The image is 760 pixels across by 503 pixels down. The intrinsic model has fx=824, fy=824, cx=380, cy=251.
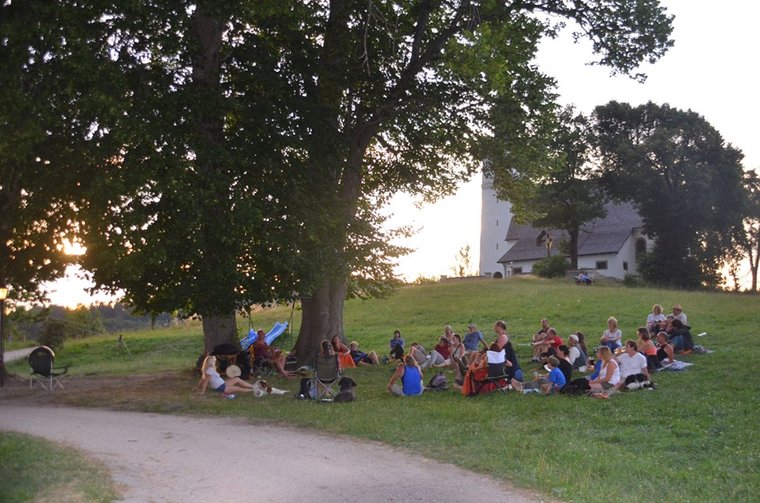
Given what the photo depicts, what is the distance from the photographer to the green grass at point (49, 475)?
8375 millimetres

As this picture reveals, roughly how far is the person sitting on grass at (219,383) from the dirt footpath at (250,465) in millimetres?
4066

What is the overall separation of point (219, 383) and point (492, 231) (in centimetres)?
6430

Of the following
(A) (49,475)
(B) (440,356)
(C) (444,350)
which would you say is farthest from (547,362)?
(A) (49,475)

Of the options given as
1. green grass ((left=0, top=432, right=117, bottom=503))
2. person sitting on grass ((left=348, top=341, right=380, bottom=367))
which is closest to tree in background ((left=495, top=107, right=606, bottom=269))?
person sitting on grass ((left=348, top=341, right=380, bottom=367))

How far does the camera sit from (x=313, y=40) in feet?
76.0

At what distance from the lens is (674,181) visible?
61.6 meters

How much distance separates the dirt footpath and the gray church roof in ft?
191

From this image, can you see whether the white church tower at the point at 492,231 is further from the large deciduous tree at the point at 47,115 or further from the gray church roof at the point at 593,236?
the large deciduous tree at the point at 47,115

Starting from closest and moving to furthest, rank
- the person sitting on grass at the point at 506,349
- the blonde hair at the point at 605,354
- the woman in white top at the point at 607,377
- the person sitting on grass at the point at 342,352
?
1. the woman in white top at the point at 607,377
2. the blonde hair at the point at 605,354
3. the person sitting on grass at the point at 506,349
4. the person sitting on grass at the point at 342,352

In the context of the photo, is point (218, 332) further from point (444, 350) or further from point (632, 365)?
point (632, 365)

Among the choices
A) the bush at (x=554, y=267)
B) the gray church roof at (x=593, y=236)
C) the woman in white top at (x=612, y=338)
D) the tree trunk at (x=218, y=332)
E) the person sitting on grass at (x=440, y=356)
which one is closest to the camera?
the woman in white top at (x=612, y=338)

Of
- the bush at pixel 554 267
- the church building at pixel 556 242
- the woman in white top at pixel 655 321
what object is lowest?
the woman in white top at pixel 655 321

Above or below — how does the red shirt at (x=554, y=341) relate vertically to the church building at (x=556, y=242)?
below

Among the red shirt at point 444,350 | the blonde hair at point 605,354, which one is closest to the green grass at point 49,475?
the blonde hair at point 605,354
